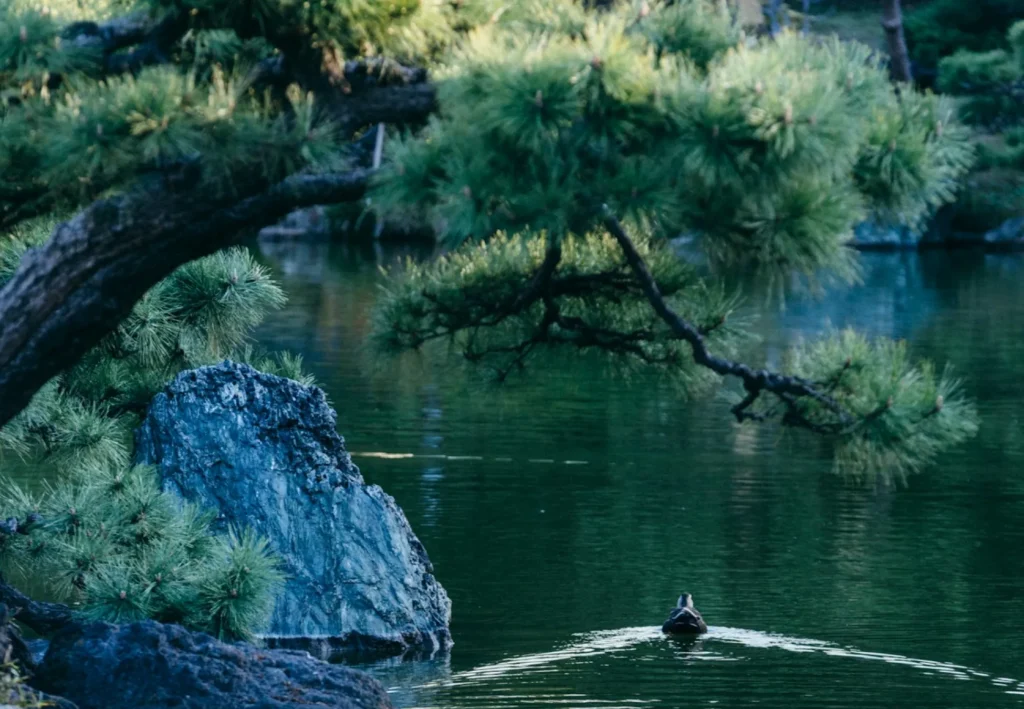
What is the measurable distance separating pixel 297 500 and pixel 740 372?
3.47 meters

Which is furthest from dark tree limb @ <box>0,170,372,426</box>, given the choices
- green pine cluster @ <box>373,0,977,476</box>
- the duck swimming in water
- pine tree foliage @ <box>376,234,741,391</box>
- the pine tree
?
the duck swimming in water

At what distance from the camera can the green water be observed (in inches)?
383

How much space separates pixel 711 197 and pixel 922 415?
2.40 meters

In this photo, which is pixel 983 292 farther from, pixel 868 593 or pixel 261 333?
pixel 868 593

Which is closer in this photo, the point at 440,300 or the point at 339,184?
the point at 339,184

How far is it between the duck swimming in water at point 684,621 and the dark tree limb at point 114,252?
15.6 feet

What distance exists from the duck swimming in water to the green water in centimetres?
11

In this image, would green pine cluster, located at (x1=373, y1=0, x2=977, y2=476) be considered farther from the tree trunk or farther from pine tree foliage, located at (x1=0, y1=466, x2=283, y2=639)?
the tree trunk

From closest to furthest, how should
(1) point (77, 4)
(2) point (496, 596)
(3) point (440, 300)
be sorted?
(1) point (77, 4), (3) point (440, 300), (2) point (496, 596)

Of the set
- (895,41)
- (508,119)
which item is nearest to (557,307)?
(508,119)

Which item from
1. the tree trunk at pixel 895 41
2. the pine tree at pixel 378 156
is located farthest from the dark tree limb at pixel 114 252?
the tree trunk at pixel 895 41

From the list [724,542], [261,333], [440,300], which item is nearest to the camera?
[440,300]

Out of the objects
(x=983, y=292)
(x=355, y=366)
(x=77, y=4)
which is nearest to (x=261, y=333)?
(x=355, y=366)

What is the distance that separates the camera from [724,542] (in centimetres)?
1350
